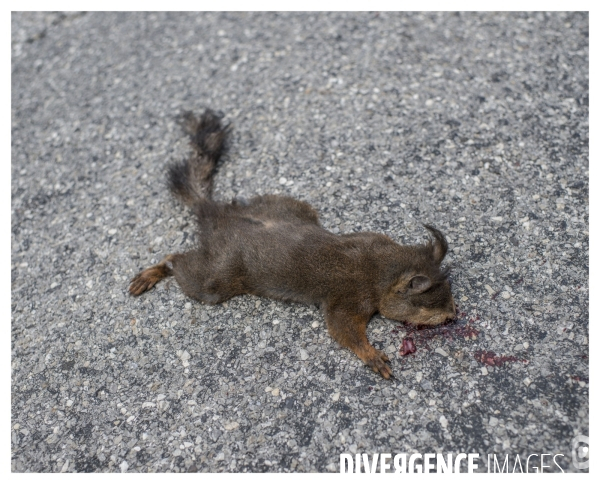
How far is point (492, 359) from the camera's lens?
12.8 feet

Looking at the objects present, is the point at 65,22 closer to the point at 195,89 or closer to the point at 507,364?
the point at 195,89

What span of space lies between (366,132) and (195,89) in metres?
2.14

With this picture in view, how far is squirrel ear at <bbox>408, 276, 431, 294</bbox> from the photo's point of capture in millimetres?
3922

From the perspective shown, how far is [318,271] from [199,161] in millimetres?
1928

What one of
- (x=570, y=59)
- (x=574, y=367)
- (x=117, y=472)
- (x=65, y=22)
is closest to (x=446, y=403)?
(x=574, y=367)

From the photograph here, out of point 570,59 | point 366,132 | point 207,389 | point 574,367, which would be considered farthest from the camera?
point 570,59

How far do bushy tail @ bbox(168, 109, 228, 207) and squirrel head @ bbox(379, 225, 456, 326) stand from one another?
1.90 m

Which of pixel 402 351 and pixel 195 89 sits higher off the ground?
pixel 195 89

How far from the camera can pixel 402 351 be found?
159 inches

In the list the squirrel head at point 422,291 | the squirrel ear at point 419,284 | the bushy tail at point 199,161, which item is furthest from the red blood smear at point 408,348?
the bushy tail at point 199,161

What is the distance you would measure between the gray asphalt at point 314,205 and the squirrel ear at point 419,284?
1.24 feet

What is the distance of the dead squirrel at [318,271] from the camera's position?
13.2ft

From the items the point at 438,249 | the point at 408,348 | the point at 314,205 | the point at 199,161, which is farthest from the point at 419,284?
the point at 199,161

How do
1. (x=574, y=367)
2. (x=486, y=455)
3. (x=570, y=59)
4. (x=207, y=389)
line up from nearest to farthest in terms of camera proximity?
1. (x=486, y=455)
2. (x=574, y=367)
3. (x=207, y=389)
4. (x=570, y=59)
